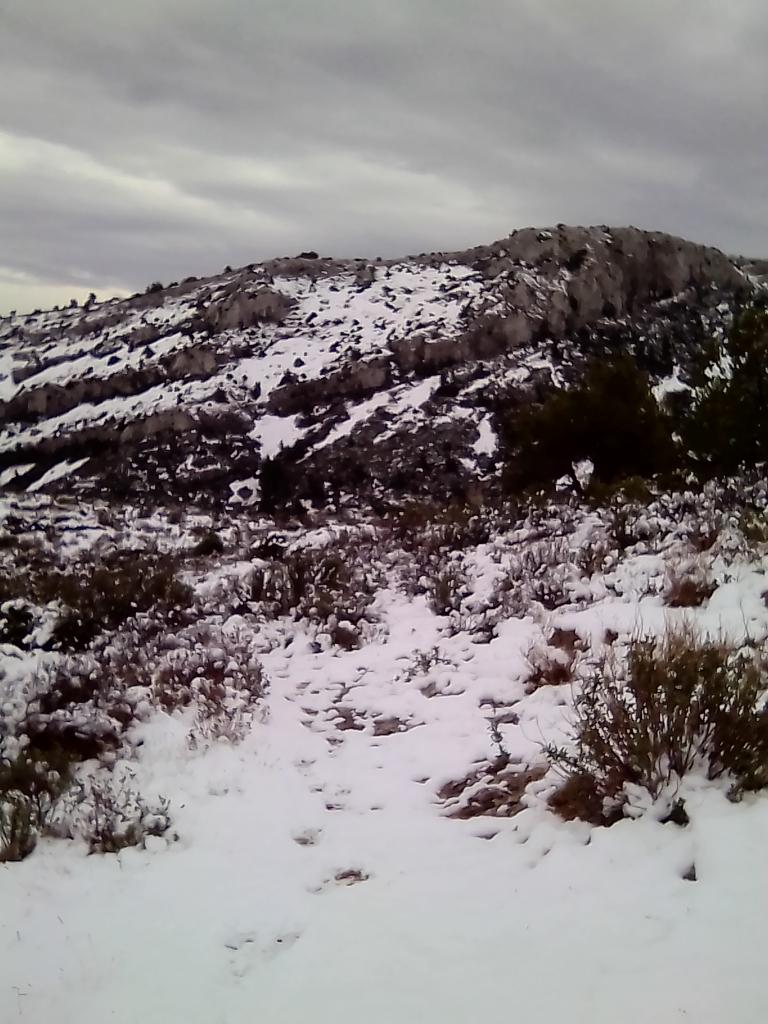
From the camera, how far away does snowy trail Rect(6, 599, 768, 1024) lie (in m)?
2.42

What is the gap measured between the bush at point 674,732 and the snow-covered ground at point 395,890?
0.47ft

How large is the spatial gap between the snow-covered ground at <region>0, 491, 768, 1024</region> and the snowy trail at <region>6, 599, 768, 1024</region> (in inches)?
0.4

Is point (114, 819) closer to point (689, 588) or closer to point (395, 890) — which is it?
point (395, 890)

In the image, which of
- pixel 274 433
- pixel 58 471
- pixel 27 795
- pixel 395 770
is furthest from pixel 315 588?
pixel 58 471

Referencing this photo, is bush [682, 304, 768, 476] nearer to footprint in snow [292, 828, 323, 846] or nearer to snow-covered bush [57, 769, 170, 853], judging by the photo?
footprint in snow [292, 828, 323, 846]

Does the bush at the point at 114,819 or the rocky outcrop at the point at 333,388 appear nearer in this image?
the bush at the point at 114,819

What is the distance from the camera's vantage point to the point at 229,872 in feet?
12.2

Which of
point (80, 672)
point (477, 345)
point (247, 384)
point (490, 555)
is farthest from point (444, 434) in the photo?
point (80, 672)

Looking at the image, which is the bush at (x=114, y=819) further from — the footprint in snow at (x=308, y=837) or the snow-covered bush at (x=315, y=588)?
the snow-covered bush at (x=315, y=588)

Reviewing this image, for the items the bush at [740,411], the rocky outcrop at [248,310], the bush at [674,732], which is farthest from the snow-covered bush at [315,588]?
the rocky outcrop at [248,310]

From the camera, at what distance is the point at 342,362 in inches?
1359

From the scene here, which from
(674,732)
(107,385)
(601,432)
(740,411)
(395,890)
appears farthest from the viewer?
(107,385)

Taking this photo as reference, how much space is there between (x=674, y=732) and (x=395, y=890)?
1547 mm

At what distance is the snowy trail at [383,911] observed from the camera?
2.42 metres
